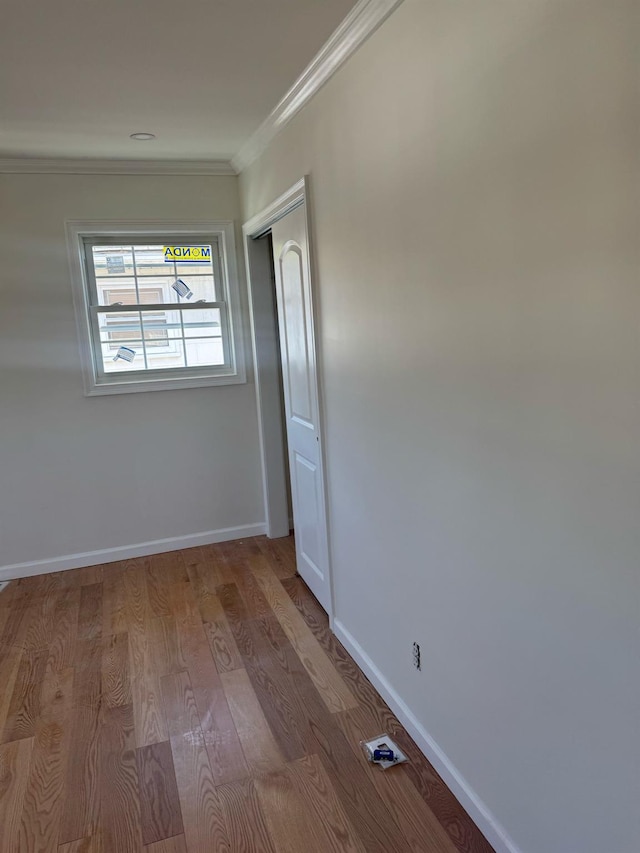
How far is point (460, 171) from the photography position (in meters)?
1.55

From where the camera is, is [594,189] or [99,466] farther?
[99,466]

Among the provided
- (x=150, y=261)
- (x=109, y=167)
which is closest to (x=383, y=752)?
(x=150, y=261)

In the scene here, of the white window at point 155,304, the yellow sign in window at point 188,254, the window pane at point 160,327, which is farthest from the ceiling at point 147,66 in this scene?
the window pane at point 160,327

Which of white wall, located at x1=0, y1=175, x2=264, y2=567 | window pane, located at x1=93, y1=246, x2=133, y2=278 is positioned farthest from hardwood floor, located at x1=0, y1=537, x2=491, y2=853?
window pane, located at x1=93, y1=246, x2=133, y2=278

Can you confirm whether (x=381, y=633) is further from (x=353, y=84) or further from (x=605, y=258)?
(x=353, y=84)

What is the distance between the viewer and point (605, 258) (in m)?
1.13

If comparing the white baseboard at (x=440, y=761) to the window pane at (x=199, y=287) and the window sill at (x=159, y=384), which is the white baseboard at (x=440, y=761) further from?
the window pane at (x=199, y=287)

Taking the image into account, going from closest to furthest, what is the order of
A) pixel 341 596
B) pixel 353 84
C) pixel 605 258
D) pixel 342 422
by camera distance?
pixel 605 258
pixel 353 84
pixel 342 422
pixel 341 596

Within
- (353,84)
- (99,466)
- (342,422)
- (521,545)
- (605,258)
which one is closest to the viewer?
(605,258)

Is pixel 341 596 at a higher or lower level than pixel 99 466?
lower

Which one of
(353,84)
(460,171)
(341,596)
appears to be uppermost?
(353,84)

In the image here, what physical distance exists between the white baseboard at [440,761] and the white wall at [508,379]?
49 mm

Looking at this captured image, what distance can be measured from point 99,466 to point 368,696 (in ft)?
7.73

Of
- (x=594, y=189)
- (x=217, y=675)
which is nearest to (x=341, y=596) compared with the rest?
(x=217, y=675)
